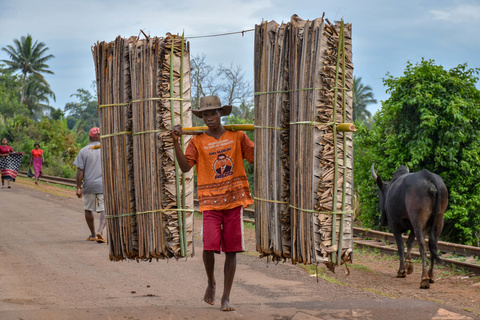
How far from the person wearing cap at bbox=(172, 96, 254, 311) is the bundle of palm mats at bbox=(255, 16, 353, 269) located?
449mm

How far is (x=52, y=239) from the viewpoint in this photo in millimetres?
11164

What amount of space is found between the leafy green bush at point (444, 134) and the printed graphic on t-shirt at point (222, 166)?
7473mm

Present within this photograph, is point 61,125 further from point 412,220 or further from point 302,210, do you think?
point 302,210

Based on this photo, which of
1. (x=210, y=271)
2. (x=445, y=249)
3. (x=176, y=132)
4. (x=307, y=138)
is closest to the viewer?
(x=307, y=138)

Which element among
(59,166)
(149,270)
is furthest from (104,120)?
(59,166)

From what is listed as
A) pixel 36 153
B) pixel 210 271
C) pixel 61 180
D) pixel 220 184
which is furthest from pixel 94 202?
pixel 61 180

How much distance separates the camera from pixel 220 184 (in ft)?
19.0

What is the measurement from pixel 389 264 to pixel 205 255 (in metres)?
5.54

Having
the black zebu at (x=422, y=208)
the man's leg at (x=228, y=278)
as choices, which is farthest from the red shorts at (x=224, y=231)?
the black zebu at (x=422, y=208)

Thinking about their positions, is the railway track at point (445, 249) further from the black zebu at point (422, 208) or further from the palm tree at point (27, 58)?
the palm tree at point (27, 58)

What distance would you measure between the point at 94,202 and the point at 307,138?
611 centimetres

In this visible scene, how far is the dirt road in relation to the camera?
587cm

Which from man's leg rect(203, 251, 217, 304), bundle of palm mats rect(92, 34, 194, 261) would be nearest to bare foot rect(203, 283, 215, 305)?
A: man's leg rect(203, 251, 217, 304)

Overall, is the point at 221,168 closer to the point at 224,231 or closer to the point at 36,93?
the point at 224,231
